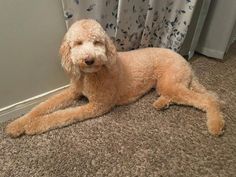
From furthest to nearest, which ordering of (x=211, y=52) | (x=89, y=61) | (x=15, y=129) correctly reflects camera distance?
(x=211, y=52)
(x=15, y=129)
(x=89, y=61)

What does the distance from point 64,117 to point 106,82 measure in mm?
255

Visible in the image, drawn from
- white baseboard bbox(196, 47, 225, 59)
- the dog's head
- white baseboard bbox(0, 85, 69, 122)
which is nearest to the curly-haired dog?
the dog's head

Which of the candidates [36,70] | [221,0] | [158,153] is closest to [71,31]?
[36,70]

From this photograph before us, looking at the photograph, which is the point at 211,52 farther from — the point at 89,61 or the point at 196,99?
the point at 89,61

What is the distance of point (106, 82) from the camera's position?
1324mm

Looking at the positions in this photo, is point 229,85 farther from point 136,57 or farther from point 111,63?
point 111,63

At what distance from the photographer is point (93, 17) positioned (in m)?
1.35

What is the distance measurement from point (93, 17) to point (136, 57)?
30 cm

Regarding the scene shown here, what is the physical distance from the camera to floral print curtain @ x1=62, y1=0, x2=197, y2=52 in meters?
1.31

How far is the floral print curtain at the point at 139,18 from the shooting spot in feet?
4.30

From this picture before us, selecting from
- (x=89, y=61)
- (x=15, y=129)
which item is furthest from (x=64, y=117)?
(x=89, y=61)

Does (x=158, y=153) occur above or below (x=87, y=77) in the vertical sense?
below

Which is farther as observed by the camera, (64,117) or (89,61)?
(64,117)

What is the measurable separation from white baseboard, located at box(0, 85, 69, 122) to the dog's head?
13.7 inches
